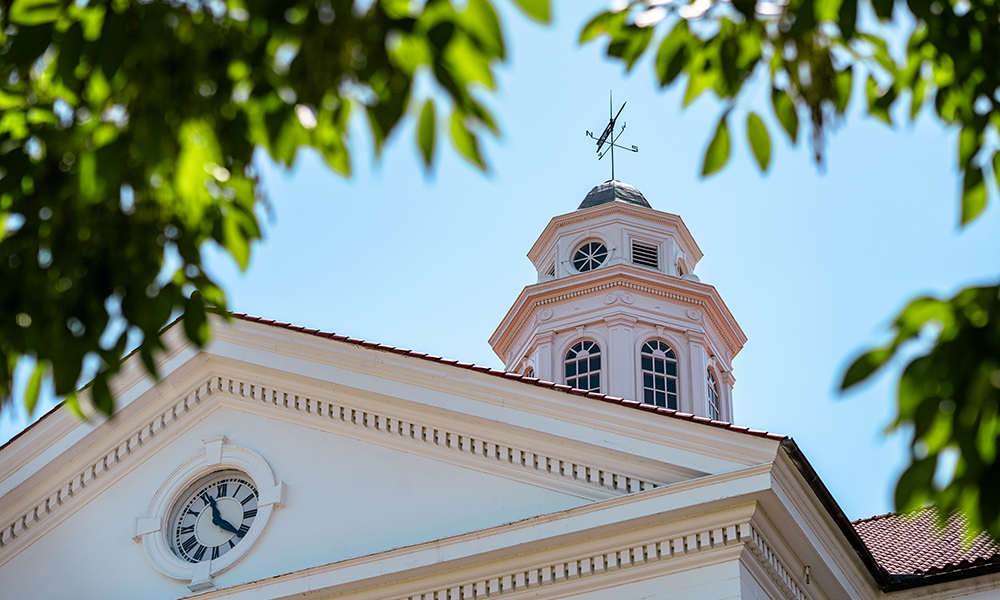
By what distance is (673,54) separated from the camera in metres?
4.92

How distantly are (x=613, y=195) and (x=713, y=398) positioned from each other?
17.3 feet

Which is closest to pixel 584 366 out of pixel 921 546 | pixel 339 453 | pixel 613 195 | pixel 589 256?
pixel 589 256

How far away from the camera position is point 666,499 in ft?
37.2

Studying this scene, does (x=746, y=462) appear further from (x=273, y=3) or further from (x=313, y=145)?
(x=273, y=3)

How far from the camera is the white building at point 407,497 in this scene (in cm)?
1143

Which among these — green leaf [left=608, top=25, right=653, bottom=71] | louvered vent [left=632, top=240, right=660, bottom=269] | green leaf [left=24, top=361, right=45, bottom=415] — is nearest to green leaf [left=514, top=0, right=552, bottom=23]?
green leaf [left=608, top=25, right=653, bottom=71]

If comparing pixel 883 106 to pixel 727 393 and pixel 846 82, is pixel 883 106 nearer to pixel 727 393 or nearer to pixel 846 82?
pixel 846 82

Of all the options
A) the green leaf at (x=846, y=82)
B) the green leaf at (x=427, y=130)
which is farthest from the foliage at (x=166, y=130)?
the green leaf at (x=846, y=82)

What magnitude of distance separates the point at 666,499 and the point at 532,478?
1.66m

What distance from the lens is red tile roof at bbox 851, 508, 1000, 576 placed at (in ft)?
44.3

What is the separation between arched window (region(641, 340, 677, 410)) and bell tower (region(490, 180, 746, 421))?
19 mm

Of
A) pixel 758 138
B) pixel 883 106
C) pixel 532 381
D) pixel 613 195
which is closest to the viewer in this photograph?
pixel 758 138

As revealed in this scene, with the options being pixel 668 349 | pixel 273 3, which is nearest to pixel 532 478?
pixel 273 3

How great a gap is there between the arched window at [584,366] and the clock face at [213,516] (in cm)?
988
